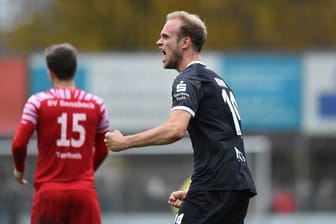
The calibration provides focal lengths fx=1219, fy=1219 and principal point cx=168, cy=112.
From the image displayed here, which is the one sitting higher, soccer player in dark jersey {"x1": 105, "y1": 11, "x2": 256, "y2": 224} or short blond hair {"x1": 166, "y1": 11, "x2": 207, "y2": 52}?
short blond hair {"x1": 166, "y1": 11, "x2": 207, "y2": 52}

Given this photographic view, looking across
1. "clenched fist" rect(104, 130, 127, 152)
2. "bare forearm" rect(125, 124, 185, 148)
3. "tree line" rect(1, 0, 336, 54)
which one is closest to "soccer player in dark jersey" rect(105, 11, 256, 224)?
"bare forearm" rect(125, 124, 185, 148)

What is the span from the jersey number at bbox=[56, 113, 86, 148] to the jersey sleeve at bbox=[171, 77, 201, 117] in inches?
71.7

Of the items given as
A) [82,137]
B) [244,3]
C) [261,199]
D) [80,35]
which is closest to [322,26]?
[244,3]

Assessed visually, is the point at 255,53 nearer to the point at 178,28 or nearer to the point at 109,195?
the point at 109,195

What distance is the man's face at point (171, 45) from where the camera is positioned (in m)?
7.59

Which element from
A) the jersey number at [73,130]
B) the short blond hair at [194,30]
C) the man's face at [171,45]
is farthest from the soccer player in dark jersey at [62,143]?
the short blond hair at [194,30]

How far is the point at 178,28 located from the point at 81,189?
2.00 m

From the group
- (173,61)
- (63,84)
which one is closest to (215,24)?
(63,84)

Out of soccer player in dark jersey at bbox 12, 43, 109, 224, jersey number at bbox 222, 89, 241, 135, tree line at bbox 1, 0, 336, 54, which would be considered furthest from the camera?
tree line at bbox 1, 0, 336, 54

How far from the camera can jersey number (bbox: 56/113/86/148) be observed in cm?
902

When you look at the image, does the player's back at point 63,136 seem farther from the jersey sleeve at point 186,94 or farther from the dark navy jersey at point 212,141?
the jersey sleeve at point 186,94

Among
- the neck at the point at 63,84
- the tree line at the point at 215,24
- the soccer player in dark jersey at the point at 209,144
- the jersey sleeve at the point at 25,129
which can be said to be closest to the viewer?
the soccer player in dark jersey at the point at 209,144

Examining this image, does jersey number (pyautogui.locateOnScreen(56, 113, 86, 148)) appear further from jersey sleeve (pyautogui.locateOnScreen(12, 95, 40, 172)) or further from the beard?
the beard

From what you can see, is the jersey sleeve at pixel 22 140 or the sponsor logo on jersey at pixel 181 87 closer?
the sponsor logo on jersey at pixel 181 87
